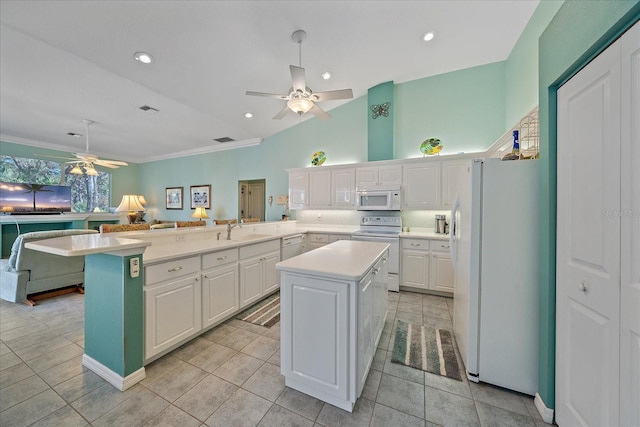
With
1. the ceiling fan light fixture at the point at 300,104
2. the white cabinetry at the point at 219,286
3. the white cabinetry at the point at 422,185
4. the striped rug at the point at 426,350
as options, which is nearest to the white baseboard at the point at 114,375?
the white cabinetry at the point at 219,286

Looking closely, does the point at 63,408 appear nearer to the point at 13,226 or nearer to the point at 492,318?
the point at 492,318

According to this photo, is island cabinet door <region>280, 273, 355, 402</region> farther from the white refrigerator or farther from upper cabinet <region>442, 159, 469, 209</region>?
upper cabinet <region>442, 159, 469, 209</region>

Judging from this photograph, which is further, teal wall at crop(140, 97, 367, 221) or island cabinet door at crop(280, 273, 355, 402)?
teal wall at crop(140, 97, 367, 221)

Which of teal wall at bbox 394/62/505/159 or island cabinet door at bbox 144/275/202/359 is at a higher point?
teal wall at bbox 394/62/505/159

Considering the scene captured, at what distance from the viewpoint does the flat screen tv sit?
525cm

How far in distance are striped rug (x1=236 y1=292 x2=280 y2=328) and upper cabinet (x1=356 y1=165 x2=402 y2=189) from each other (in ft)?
8.09

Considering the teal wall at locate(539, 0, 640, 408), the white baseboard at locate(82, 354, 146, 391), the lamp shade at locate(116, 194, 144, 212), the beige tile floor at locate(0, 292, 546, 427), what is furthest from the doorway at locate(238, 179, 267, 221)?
the teal wall at locate(539, 0, 640, 408)

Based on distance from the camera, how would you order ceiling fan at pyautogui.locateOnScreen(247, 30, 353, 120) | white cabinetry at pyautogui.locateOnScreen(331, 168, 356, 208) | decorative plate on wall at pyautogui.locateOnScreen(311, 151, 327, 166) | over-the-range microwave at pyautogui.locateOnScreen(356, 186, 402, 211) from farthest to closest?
decorative plate on wall at pyautogui.locateOnScreen(311, 151, 327, 166)
white cabinetry at pyautogui.locateOnScreen(331, 168, 356, 208)
over-the-range microwave at pyautogui.locateOnScreen(356, 186, 402, 211)
ceiling fan at pyautogui.locateOnScreen(247, 30, 353, 120)

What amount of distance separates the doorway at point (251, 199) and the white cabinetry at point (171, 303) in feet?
12.9

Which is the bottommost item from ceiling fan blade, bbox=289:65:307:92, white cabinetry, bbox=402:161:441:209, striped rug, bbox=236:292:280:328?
striped rug, bbox=236:292:280:328

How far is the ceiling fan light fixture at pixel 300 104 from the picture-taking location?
101 inches

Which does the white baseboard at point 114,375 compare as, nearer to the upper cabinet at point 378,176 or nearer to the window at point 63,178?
the upper cabinet at point 378,176

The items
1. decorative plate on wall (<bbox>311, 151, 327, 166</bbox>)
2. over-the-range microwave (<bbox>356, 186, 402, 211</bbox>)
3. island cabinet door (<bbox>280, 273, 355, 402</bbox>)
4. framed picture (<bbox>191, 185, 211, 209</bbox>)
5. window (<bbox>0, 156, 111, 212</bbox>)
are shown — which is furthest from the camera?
framed picture (<bbox>191, 185, 211, 209</bbox>)

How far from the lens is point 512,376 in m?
1.64
